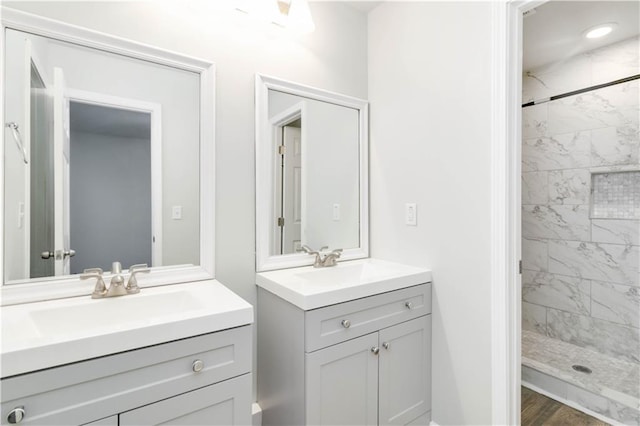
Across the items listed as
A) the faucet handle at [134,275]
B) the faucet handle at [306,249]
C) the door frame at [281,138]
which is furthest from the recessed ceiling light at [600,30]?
the faucet handle at [134,275]

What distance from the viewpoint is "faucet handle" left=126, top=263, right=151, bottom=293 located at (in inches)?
49.6

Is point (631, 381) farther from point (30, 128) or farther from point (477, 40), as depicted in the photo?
point (30, 128)

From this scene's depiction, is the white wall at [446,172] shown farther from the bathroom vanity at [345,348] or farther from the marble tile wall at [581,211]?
the marble tile wall at [581,211]

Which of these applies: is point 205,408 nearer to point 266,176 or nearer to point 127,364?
point 127,364

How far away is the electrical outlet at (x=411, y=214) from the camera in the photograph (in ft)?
5.68

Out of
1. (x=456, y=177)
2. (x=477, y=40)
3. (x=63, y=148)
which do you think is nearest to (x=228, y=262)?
(x=63, y=148)

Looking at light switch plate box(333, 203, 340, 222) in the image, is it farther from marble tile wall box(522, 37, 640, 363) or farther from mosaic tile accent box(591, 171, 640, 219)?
mosaic tile accent box(591, 171, 640, 219)

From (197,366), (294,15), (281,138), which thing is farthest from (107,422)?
(294,15)

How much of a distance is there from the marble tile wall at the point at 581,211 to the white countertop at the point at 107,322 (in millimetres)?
2676

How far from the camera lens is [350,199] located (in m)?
2.02

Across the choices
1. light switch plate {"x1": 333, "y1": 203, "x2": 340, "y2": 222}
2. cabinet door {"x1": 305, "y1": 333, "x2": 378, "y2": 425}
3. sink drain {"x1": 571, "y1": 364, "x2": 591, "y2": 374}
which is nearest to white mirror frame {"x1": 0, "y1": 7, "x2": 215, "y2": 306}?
cabinet door {"x1": 305, "y1": 333, "x2": 378, "y2": 425}

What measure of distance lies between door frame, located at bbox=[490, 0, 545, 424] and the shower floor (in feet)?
2.75

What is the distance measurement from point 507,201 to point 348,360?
972mm

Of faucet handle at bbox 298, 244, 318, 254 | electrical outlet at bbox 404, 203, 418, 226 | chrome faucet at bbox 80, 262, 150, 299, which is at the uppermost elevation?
electrical outlet at bbox 404, 203, 418, 226
